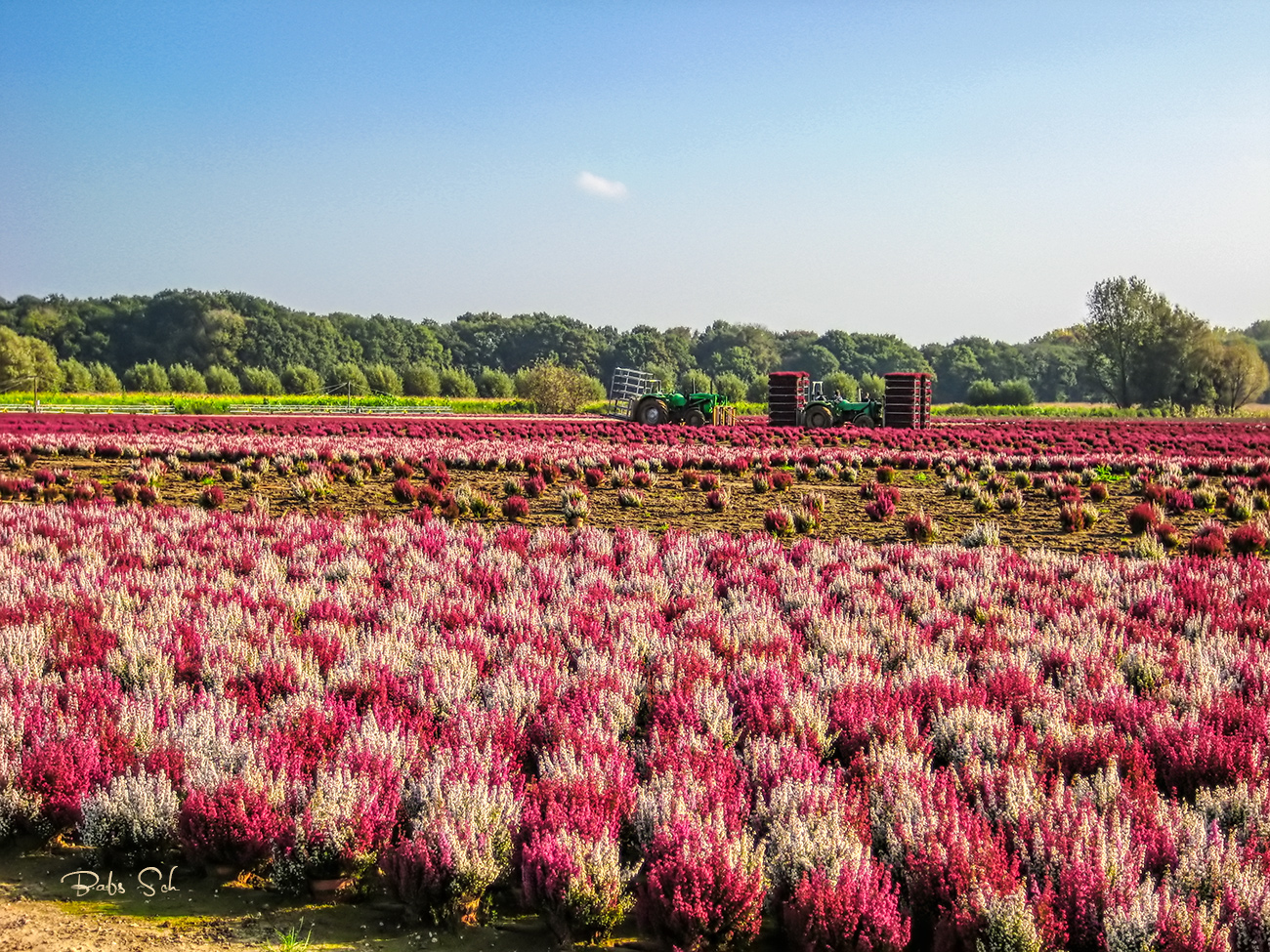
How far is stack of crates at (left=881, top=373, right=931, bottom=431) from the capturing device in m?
39.8

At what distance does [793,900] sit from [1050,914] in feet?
2.60

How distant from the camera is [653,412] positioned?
40.3 m

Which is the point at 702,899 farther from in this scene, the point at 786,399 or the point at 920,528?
the point at 786,399

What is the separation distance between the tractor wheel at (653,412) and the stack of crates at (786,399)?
4242 mm

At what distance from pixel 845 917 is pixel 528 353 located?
441ft

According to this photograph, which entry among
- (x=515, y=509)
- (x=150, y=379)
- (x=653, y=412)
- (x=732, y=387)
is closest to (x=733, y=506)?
(x=515, y=509)

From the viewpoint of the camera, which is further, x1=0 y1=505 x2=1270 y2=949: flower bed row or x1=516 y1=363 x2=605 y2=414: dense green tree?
x1=516 y1=363 x2=605 y2=414: dense green tree

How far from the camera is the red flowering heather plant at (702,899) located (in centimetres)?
329

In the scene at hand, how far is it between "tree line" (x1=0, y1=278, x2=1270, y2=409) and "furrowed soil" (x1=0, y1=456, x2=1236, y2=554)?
2806 cm

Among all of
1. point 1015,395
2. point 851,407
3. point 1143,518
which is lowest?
point 1143,518

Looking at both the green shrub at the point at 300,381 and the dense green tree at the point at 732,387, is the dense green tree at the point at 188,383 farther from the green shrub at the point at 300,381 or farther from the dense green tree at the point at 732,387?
the dense green tree at the point at 732,387

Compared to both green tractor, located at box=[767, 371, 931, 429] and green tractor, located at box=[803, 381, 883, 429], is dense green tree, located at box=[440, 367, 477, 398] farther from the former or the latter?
green tractor, located at box=[803, 381, 883, 429]

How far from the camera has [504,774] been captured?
4270mm

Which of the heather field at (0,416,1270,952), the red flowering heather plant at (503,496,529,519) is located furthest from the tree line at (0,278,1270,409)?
the heather field at (0,416,1270,952)
